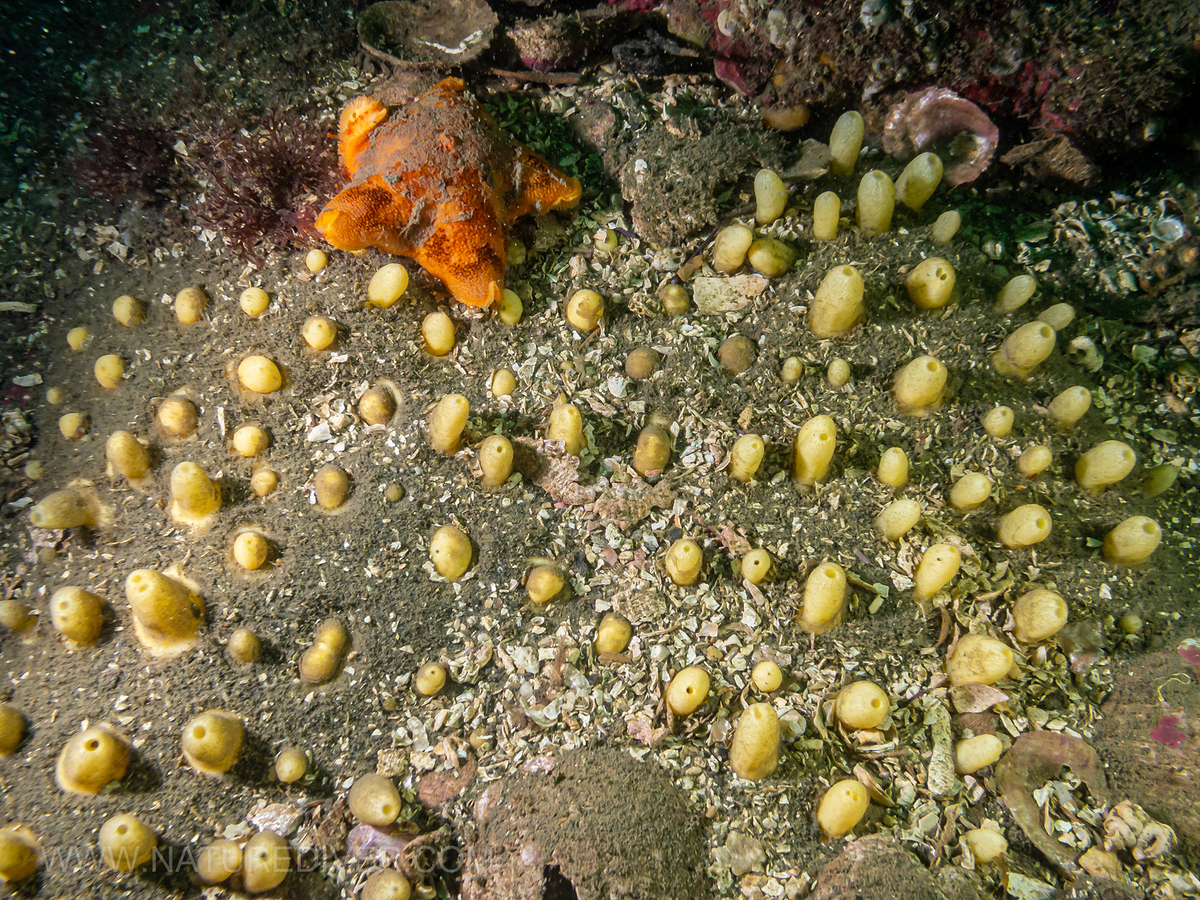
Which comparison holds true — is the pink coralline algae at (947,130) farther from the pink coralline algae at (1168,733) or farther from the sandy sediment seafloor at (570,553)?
the pink coralline algae at (1168,733)

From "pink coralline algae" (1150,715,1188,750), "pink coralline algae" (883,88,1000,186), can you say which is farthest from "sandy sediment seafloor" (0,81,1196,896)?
"pink coralline algae" (883,88,1000,186)

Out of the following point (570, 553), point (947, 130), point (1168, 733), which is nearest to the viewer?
point (1168, 733)

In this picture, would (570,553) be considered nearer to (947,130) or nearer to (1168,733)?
(1168,733)

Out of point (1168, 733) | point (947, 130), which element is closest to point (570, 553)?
point (1168, 733)

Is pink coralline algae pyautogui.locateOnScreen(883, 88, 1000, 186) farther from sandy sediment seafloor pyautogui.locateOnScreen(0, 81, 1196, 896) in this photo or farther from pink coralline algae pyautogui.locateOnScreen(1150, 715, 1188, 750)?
pink coralline algae pyautogui.locateOnScreen(1150, 715, 1188, 750)

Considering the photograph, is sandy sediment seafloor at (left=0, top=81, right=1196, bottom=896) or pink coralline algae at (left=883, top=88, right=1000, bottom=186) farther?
pink coralline algae at (left=883, top=88, right=1000, bottom=186)

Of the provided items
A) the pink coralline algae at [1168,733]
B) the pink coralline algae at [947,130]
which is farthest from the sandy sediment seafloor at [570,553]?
the pink coralline algae at [947,130]

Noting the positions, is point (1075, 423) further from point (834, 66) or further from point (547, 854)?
point (547, 854)
